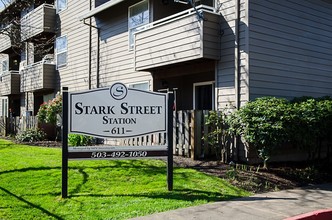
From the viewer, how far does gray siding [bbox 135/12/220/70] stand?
1045 centimetres

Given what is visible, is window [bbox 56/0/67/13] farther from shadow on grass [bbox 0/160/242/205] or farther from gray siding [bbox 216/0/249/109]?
shadow on grass [bbox 0/160/242/205]

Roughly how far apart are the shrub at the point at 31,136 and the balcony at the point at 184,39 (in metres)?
6.62

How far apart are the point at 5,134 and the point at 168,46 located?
522 inches

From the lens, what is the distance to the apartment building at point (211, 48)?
10.3 meters

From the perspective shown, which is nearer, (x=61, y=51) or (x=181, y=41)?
(x=181, y=41)

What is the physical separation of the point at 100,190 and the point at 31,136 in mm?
10088

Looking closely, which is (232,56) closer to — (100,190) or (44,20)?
(100,190)

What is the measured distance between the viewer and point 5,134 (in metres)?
20.6

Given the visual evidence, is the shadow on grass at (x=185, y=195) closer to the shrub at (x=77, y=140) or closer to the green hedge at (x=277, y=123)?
the green hedge at (x=277, y=123)

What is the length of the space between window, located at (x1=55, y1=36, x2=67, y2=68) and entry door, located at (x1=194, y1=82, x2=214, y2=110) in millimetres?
8992

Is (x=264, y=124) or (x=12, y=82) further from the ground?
(x=12, y=82)

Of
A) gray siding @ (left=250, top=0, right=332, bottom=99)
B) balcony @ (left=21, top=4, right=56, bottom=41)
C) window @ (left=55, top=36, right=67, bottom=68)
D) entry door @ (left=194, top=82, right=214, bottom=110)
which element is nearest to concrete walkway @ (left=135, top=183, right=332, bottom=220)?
gray siding @ (left=250, top=0, right=332, bottom=99)

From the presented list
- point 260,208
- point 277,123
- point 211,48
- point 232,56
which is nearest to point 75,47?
point 211,48

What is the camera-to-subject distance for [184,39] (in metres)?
10.9
